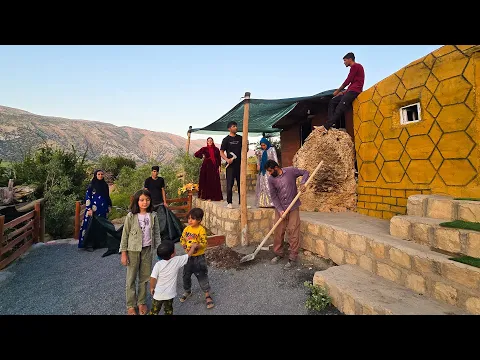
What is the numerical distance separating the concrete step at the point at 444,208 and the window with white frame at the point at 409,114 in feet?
5.12

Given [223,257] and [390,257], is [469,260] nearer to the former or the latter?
[390,257]

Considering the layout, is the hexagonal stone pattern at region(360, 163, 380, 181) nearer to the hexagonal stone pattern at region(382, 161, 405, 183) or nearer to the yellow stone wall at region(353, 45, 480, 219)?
the yellow stone wall at region(353, 45, 480, 219)

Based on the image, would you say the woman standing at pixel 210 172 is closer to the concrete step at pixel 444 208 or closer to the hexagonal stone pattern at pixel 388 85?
the hexagonal stone pattern at pixel 388 85

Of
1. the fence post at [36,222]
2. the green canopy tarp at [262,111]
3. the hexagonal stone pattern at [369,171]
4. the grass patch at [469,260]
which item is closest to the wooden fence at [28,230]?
the fence post at [36,222]

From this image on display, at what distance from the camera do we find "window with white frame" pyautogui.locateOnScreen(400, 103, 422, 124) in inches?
156

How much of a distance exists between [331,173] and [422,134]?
192 centimetres

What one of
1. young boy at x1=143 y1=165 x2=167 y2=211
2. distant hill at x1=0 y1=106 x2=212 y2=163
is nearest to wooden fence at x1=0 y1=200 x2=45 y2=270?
young boy at x1=143 y1=165 x2=167 y2=211

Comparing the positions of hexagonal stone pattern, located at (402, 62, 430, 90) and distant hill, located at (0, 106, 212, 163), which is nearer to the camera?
hexagonal stone pattern, located at (402, 62, 430, 90)

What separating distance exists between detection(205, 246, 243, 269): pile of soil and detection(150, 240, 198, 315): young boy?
173 cm

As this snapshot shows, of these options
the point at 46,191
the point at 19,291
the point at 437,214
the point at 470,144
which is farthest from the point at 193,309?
the point at 46,191

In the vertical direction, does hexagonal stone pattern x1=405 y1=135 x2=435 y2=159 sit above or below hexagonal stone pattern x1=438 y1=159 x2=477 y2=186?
above

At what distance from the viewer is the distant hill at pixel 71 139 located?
29.7m

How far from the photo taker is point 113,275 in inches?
156

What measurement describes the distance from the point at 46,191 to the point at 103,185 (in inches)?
141
